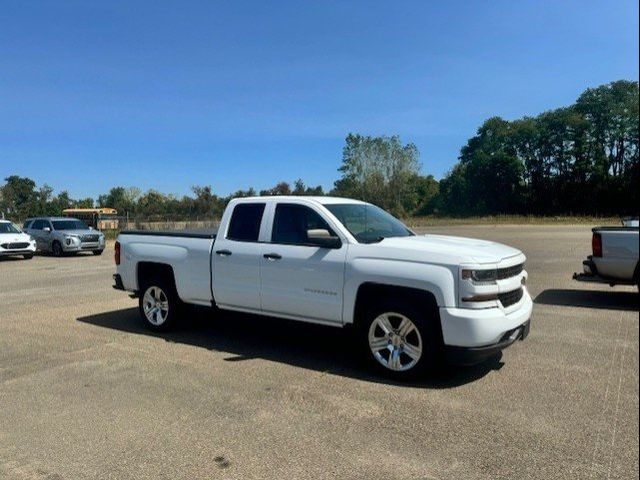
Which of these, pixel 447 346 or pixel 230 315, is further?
pixel 230 315

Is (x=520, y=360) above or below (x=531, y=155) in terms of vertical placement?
below

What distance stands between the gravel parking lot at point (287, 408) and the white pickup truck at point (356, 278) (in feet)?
1.42

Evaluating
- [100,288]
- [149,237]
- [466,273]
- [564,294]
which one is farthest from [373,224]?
[100,288]

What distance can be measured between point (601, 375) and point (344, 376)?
2.60 m

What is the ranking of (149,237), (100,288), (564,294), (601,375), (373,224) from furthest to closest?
1. (100,288)
2. (564,294)
3. (149,237)
4. (373,224)
5. (601,375)

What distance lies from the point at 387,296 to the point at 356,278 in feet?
1.23

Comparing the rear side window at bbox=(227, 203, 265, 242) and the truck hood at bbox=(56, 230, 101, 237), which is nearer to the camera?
the rear side window at bbox=(227, 203, 265, 242)

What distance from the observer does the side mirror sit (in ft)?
19.6

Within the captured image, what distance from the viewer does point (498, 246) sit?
19.6ft

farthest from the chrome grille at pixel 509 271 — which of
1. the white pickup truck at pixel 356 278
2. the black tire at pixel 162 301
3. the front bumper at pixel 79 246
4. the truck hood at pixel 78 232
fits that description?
the truck hood at pixel 78 232

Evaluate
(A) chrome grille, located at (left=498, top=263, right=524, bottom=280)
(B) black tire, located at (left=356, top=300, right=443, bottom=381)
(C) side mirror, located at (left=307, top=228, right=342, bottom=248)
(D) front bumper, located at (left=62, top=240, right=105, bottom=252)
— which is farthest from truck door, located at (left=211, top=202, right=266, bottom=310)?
(D) front bumper, located at (left=62, top=240, right=105, bottom=252)

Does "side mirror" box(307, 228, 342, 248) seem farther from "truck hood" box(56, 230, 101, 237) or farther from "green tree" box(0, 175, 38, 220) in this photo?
"green tree" box(0, 175, 38, 220)

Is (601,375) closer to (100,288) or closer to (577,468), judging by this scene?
(577,468)

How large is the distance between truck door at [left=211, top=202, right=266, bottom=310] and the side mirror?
0.74m
